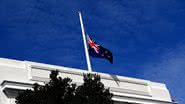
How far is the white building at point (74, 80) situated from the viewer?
3025 centimetres

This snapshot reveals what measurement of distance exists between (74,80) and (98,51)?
14.1 feet

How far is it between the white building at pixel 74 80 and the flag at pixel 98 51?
162cm

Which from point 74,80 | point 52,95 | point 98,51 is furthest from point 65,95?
point 98,51

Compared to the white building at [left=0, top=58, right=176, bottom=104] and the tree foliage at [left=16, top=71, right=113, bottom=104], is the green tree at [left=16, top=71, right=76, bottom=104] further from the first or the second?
the white building at [left=0, top=58, right=176, bottom=104]

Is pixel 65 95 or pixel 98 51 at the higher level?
pixel 98 51

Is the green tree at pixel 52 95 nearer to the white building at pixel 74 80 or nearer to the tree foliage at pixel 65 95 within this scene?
the tree foliage at pixel 65 95

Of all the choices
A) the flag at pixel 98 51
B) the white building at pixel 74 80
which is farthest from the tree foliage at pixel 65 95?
the flag at pixel 98 51

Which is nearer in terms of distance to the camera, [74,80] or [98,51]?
[74,80]

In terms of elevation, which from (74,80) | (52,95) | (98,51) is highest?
(98,51)

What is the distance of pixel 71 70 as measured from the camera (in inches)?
1363

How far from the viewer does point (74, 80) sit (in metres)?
34.1

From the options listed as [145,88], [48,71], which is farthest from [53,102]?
[145,88]

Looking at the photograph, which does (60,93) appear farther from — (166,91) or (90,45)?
(166,91)

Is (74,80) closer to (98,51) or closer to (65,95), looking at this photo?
(98,51)
